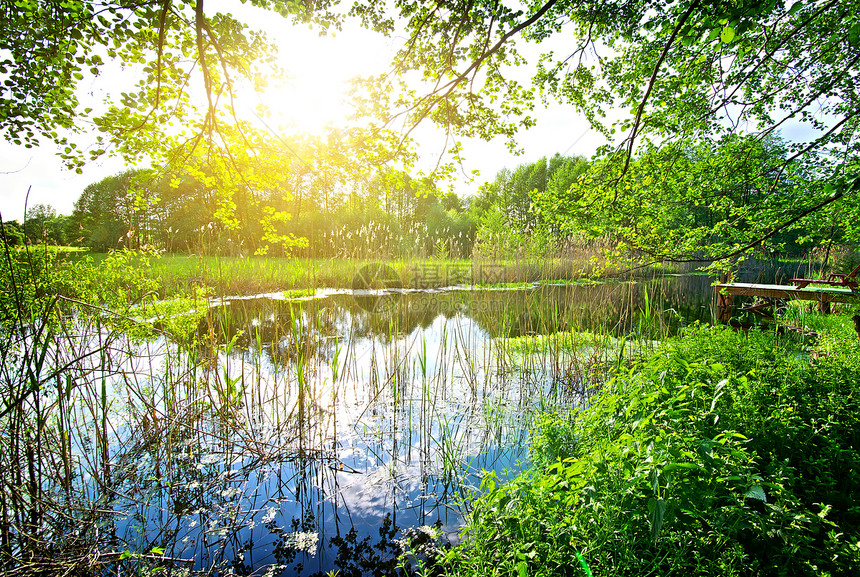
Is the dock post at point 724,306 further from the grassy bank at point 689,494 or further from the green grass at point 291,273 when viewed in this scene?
the grassy bank at point 689,494

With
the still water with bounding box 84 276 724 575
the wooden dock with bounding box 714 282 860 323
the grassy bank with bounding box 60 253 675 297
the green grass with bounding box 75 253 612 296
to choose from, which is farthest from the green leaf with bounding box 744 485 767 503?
the green grass with bounding box 75 253 612 296

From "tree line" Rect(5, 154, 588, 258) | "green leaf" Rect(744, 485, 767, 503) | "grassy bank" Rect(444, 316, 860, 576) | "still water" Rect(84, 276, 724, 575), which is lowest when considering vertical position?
"still water" Rect(84, 276, 724, 575)

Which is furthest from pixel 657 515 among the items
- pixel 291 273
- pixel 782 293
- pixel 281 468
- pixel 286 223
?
pixel 286 223

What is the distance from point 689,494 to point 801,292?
556 centimetres

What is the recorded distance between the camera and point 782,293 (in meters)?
5.20

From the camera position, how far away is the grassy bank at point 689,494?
48.4 inches

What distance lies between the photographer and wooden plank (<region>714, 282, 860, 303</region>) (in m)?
4.34

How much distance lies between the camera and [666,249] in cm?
488

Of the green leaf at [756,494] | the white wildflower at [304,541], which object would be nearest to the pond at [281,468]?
the white wildflower at [304,541]

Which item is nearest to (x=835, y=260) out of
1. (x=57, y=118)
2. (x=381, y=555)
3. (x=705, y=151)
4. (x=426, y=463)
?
(x=705, y=151)

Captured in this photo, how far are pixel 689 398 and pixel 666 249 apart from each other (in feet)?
11.6

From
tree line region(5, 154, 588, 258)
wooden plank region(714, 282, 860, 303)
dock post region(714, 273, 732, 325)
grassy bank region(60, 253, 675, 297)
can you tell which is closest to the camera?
tree line region(5, 154, 588, 258)

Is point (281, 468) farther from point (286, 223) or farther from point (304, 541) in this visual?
point (286, 223)

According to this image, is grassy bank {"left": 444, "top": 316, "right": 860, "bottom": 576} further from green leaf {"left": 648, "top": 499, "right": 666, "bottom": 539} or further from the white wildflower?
the white wildflower
